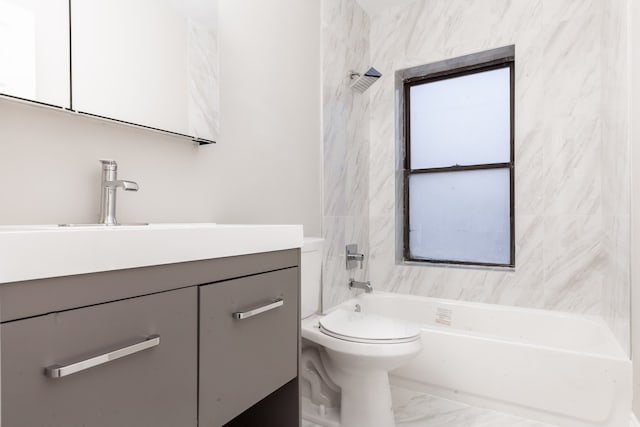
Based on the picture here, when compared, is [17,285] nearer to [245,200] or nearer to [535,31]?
[245,200]

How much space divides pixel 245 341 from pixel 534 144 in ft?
7.12

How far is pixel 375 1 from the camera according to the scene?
2627 millimetres

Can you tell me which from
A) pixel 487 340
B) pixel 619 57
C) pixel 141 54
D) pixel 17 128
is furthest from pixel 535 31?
pixel 17 128

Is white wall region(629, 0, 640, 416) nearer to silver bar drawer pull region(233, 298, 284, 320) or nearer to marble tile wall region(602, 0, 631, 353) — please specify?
marble tile wall region(602, 0, 631, 353)

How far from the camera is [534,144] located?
7.43 feet

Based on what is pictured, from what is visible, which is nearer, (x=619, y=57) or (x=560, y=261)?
(x=619, y=57)

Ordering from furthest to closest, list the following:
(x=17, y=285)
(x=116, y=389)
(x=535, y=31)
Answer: (x=535, y=31) < (x=116, y=389) < (x=17, y=285)

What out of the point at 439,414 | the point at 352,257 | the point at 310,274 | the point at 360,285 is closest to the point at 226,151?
the point at 310,274

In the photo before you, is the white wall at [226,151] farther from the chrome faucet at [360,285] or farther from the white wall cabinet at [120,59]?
the chrome faucet at [360,285]

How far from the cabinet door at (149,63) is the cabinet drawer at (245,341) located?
2.11 ft

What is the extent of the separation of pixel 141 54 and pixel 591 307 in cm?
257

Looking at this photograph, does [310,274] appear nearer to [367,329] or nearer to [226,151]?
[367,329]

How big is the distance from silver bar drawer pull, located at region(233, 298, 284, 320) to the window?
191 centimetres

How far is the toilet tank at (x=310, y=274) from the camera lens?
1713 mm
